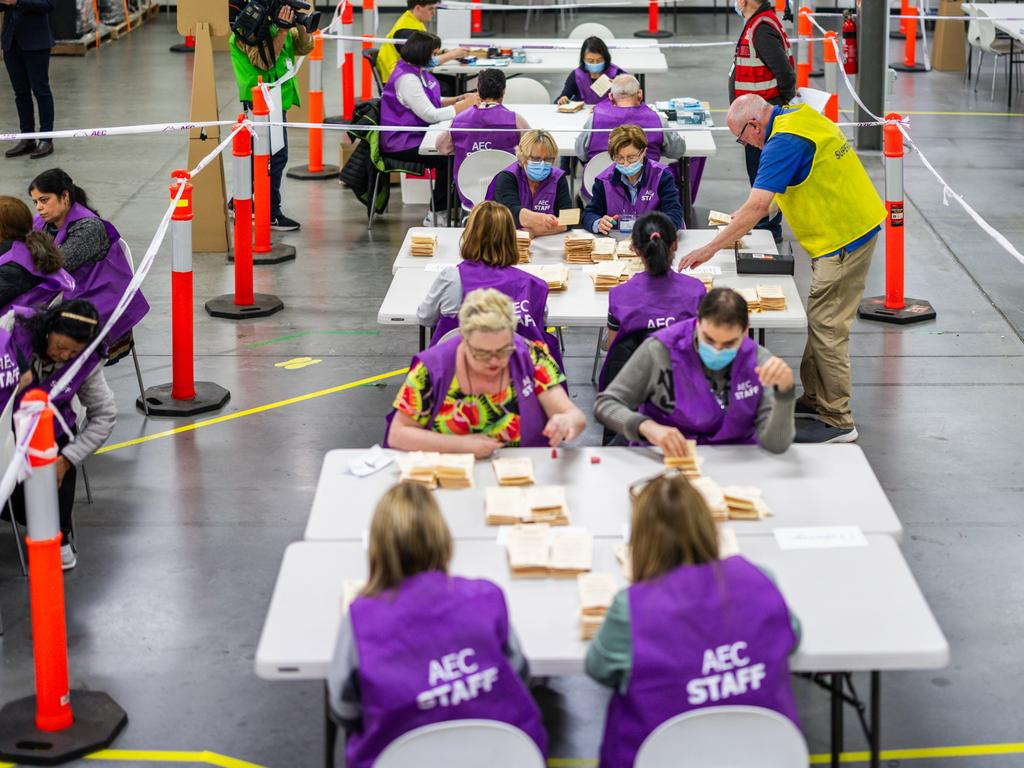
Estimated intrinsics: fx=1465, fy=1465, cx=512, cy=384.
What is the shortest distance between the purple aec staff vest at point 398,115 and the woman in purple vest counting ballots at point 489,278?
395cm

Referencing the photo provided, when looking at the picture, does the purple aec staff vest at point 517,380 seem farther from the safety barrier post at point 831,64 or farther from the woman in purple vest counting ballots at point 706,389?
the safety barrier post at point 831,64

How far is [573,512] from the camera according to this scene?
14.2ft

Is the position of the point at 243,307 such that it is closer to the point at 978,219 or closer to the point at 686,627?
the point at 978,219

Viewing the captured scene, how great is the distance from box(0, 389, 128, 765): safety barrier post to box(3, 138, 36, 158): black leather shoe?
8006 mm

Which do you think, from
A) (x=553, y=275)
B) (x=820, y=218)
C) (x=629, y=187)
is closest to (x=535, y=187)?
(x=629, y=187)

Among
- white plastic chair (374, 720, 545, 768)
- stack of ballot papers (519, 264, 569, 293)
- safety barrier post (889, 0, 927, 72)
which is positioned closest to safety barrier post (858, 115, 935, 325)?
stack of ballot papers (519, 264, 569, 293)

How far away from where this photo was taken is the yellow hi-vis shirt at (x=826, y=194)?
6.32m

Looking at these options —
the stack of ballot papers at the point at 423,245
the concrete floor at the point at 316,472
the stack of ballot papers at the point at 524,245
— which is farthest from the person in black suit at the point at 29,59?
the stack of ballot papers at the point at 524,245

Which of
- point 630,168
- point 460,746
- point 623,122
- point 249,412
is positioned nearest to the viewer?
point 460,746

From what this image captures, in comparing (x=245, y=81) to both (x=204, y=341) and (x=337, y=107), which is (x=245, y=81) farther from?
(x=337, y=107)

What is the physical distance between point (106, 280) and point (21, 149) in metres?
5.91

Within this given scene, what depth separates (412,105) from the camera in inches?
Answer: 381

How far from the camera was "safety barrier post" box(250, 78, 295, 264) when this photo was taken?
8.62 m

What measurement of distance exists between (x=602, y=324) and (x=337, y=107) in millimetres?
8564
